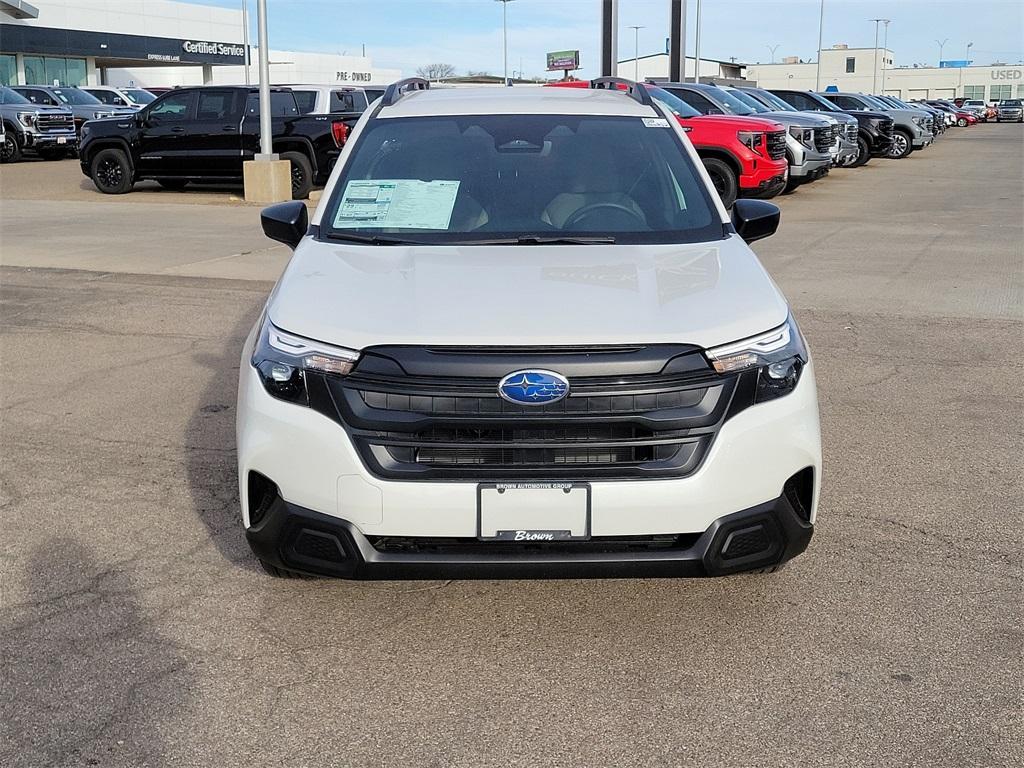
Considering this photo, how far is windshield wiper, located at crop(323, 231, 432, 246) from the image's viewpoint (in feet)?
14.6

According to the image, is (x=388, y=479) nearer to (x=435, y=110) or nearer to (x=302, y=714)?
(x=302, y=714)

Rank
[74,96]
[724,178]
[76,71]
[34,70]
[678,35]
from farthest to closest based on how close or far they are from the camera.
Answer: [76,71] → [34,70] → [74,96] → [678,35] → [724,178]

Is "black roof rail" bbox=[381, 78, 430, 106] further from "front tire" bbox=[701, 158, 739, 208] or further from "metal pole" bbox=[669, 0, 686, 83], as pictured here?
"metal pole" bbox=[669, 0, 686, 83]

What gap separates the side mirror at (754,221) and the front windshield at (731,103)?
15896mm

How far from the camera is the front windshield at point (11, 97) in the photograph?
29.5 metres

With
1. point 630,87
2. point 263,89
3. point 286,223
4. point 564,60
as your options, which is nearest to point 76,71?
point 564,60

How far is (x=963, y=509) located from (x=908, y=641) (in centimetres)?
140

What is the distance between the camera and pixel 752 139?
17.3 meters

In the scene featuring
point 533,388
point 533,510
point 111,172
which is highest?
point 533,388

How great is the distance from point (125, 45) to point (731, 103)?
162 feet

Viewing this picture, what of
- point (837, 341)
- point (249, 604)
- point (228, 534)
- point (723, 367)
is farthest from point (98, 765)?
point (837, 341)

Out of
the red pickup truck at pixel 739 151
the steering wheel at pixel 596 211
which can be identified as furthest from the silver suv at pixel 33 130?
the steering wheel at pixel 596 211

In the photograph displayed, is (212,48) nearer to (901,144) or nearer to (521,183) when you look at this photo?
(901,144)

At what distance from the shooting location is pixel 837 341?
8289 millimetres
